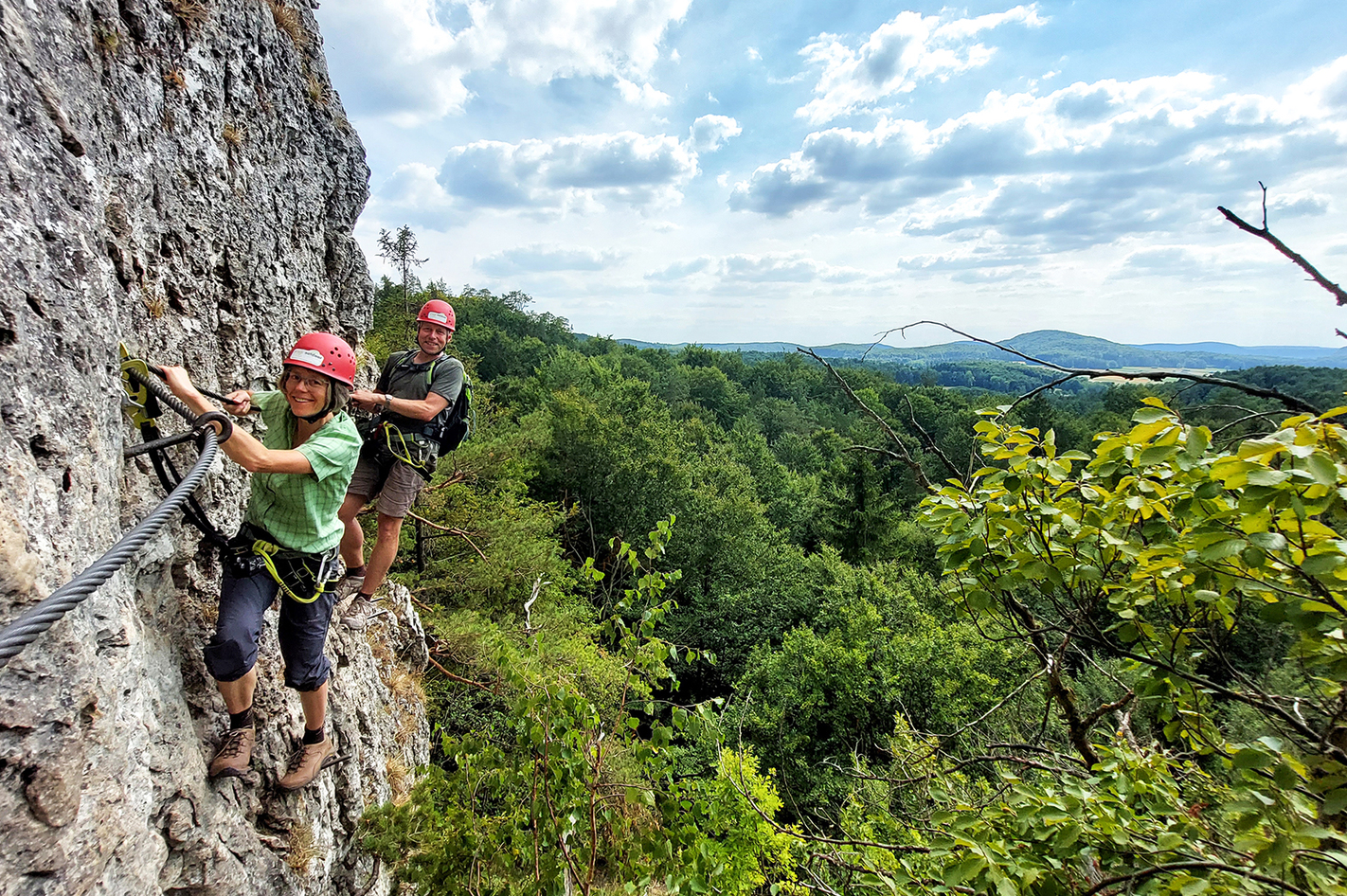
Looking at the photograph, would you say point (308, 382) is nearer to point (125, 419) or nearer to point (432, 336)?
point (125, 419)

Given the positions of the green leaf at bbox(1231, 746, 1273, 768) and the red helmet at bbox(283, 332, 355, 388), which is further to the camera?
the red helmet at bbox(283, 332, 355, 388)

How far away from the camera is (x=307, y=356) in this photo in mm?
2867

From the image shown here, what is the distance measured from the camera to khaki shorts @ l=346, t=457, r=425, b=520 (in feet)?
15.3

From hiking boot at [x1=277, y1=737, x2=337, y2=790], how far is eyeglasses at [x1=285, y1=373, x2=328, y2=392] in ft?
7.81

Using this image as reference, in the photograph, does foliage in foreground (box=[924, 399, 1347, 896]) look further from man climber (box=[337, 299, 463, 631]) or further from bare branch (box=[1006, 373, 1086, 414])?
man climber (box=[337, 299, 463, 631])

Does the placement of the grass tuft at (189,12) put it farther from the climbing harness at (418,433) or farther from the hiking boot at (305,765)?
the hiking boot at (305,765)

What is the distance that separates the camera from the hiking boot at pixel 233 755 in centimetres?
296

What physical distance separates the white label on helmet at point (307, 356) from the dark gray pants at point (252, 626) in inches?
43.5

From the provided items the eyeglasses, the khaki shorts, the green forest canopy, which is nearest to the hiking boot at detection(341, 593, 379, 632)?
the khaki shorts

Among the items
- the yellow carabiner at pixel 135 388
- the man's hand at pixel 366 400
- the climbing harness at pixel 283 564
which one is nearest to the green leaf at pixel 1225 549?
the climbing harness at pixel 283 564

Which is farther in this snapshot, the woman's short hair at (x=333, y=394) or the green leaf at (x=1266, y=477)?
the woman's short hair at (x=333, y=394)

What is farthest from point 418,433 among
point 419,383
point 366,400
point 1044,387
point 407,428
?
point 1044,387

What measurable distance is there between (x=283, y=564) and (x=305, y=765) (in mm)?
1545

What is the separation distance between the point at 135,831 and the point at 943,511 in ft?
11.3
